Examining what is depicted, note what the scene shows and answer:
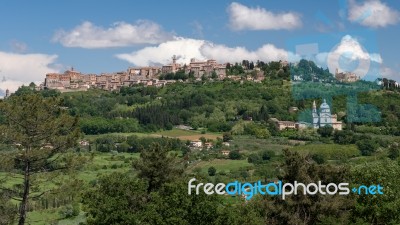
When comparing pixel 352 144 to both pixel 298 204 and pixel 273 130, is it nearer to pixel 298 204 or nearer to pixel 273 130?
pixel 273 130

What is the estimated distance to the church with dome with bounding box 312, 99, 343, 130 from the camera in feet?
172

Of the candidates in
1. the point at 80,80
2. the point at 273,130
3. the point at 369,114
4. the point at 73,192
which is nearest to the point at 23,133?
the point at 73,192

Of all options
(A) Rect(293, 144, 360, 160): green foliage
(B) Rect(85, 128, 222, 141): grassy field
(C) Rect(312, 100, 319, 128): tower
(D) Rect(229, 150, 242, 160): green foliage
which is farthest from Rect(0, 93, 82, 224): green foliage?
(B) Rect(85, 128, 222, 141): grassy field

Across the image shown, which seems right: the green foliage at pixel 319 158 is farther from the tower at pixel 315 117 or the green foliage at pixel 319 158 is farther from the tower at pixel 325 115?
the tower at pixel 325 115

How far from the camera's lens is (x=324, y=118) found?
58562 millimetres

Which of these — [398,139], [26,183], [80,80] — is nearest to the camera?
[26,183]

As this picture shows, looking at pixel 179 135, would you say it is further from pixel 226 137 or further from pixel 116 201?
pixel 116 201

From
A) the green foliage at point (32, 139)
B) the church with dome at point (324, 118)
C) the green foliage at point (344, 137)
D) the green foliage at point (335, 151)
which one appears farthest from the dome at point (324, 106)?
the green foliage at point (32, 139)

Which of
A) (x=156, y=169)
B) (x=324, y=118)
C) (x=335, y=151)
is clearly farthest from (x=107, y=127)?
(x=156, y=169)

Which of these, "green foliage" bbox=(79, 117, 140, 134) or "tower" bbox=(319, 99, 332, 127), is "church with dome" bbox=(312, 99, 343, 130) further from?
"green foliage" bbox=(79, 117, 140, 134)

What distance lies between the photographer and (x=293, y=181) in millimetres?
18312

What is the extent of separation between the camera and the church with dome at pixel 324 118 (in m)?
52.3

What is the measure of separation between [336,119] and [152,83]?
217ft

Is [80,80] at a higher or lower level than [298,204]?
higher
